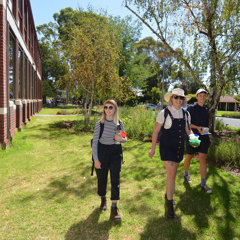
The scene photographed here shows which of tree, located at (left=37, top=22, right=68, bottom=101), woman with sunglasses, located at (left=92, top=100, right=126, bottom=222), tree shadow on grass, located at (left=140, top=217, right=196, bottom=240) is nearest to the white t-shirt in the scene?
woman with sunglasses, located at (left=92, top=100, right=126, bottom=222)

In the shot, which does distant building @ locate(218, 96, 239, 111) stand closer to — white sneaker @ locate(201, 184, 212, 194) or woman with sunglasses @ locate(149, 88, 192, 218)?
white sneaker @ locate(201, 184, 212, 194)

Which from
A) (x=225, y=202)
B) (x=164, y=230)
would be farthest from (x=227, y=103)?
(x=164, y=230)

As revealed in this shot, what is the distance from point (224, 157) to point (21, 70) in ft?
36.4

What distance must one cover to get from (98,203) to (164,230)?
134 cm

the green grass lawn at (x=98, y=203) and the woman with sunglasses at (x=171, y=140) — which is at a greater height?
the woman with sunglasses at (x=171, y=140)

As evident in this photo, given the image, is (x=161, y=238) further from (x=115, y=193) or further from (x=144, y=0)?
(x=144, y=0)

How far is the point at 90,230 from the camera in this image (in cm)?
328

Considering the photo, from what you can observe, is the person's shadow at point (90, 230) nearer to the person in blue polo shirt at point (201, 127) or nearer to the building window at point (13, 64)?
the person in blue polo shirt at point (201, 127)

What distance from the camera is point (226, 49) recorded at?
995 centimetres

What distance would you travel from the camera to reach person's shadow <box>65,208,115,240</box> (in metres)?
3.12

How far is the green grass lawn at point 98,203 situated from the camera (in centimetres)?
326

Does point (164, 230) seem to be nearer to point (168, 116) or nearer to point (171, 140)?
point (171, 140)

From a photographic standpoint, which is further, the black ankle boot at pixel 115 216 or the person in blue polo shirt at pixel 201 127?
the person in blue polo shirt at pixel 201 127

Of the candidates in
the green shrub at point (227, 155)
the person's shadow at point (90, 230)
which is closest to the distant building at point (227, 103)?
the green shrub at point (227, 155)
